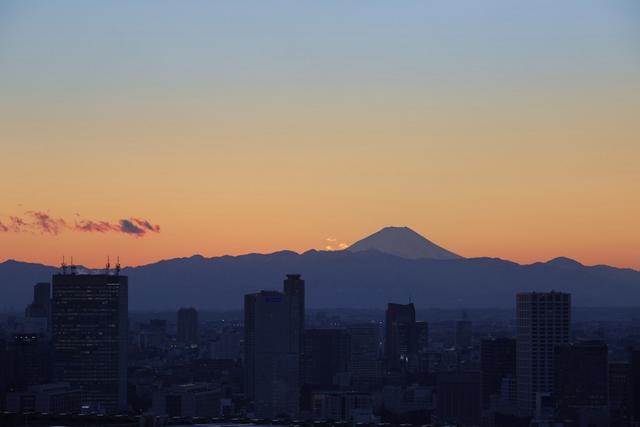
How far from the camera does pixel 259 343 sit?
84375 mm

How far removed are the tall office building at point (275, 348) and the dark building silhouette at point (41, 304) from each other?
14065 millimetres

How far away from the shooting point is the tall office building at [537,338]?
207 ft

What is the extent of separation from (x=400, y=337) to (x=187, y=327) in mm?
21156

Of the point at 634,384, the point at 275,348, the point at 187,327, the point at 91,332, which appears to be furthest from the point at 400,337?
the point at 634,384

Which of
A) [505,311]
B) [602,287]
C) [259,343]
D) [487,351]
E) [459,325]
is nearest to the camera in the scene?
[487,351]

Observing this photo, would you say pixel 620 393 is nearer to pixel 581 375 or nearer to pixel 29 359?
pixel 581 375

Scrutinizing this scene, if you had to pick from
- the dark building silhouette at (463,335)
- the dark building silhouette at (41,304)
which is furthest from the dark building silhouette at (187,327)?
the dark building silhouette at (463,335)

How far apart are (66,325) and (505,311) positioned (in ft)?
175

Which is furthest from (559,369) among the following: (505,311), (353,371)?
(505,311)

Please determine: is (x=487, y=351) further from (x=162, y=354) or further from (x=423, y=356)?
(x=162, y=354)

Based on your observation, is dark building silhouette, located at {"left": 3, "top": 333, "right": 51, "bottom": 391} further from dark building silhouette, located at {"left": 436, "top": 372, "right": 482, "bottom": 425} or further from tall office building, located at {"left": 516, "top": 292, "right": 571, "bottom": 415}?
tall office building, located at {"left": 516, "top": 292, "right": 571, "bottom": 415}

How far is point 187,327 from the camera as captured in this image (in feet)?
346

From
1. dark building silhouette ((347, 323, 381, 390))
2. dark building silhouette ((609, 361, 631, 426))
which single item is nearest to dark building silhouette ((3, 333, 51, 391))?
dark building silhouette ((347, 323, 381, 390))

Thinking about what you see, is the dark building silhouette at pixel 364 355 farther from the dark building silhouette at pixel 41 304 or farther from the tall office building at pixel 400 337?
the dark building silhouette at pixel 41 304
